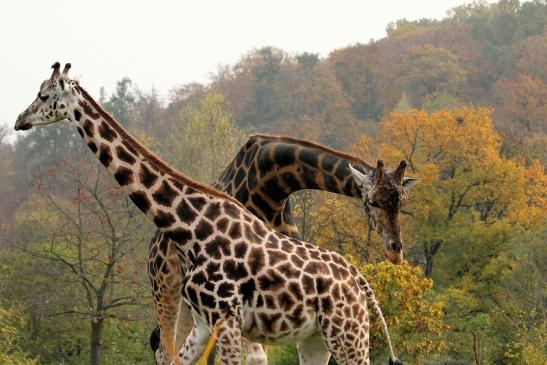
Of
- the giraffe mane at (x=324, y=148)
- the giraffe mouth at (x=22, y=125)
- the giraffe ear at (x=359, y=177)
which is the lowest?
the giraffe ear at (x=359, y=177)

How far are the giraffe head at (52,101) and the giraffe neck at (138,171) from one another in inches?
4.5

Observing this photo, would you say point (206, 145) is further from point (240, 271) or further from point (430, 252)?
point (240, 271)

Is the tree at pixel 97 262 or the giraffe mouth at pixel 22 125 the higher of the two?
the giraffe mouth at pixel 22 125

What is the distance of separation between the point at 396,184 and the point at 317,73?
313 feet

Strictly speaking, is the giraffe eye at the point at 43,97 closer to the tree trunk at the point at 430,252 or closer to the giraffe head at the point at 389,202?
the giraffe head at the point at 389,202

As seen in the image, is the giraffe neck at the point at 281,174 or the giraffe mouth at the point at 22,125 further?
the giraffe neck at the point at 281,174

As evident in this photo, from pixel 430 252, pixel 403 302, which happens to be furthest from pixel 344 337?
pixel 430 252

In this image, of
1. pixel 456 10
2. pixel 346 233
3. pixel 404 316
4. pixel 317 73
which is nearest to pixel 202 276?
pixel 404 316

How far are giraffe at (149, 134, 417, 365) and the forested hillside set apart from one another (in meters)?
2.61

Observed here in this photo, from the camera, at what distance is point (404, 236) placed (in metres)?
46.9

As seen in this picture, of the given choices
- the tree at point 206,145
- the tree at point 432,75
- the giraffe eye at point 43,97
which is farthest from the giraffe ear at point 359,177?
the tree at point 432,75

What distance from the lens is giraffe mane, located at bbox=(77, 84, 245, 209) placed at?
889cm

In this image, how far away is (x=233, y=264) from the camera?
832 centimetres

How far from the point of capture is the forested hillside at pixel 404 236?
31.9 m
